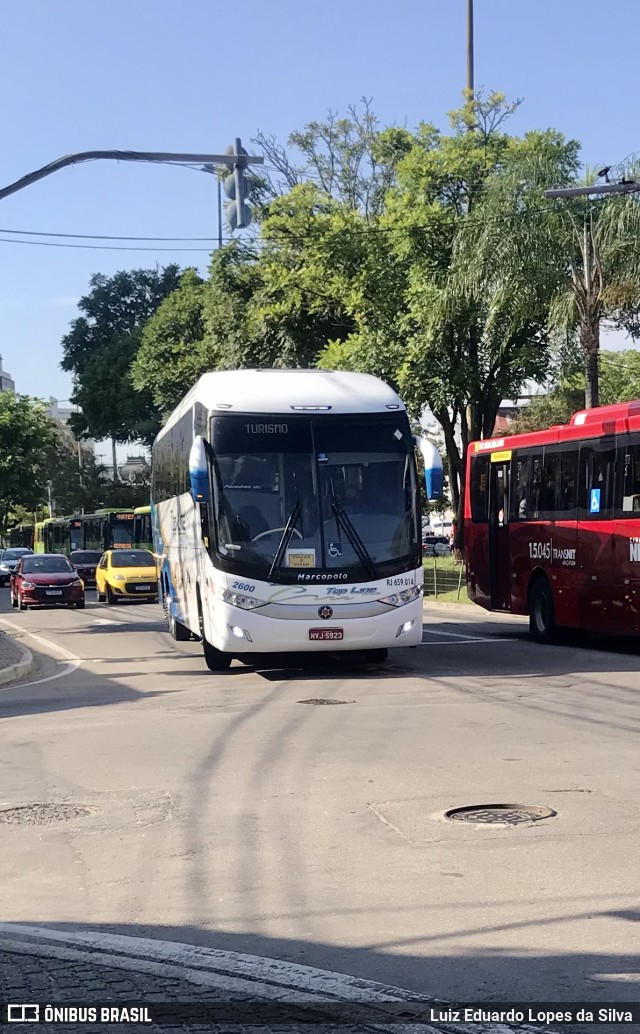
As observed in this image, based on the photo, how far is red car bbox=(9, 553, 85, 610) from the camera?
1580 inches

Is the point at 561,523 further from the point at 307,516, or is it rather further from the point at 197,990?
the point at 197,990

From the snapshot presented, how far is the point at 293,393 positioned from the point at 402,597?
3.04 meters

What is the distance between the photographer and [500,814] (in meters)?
8.66

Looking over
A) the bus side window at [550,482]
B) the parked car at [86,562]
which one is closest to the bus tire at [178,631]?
the bus side window at [550,482]

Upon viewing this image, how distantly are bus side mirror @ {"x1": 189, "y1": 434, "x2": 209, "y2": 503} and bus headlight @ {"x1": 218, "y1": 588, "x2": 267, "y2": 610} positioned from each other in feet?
4.21

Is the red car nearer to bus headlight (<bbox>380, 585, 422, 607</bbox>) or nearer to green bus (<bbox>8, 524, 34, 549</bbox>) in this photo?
bus headlight (<bbox>380, 585, 422, 607</bbox>)

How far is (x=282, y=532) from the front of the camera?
16.9 meters

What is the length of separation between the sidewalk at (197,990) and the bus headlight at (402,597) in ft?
36.2

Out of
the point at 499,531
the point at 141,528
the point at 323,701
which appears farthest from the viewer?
the point at 141,528

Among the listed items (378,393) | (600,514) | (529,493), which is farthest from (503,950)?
(529,493)

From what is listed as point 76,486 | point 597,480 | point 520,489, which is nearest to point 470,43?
point 520,489

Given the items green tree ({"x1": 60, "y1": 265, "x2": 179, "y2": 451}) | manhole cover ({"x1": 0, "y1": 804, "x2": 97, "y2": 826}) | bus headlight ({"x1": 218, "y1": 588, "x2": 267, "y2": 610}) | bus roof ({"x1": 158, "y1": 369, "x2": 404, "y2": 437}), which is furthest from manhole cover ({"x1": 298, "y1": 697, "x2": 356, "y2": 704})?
green tree ({"x1": 60, "y1": 265, "x2": 179, "y2": 451})

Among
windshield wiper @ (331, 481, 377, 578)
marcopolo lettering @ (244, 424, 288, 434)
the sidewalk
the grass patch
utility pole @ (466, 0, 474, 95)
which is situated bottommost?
the grass patch

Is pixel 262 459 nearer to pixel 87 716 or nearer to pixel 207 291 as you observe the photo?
pixel 87 716
